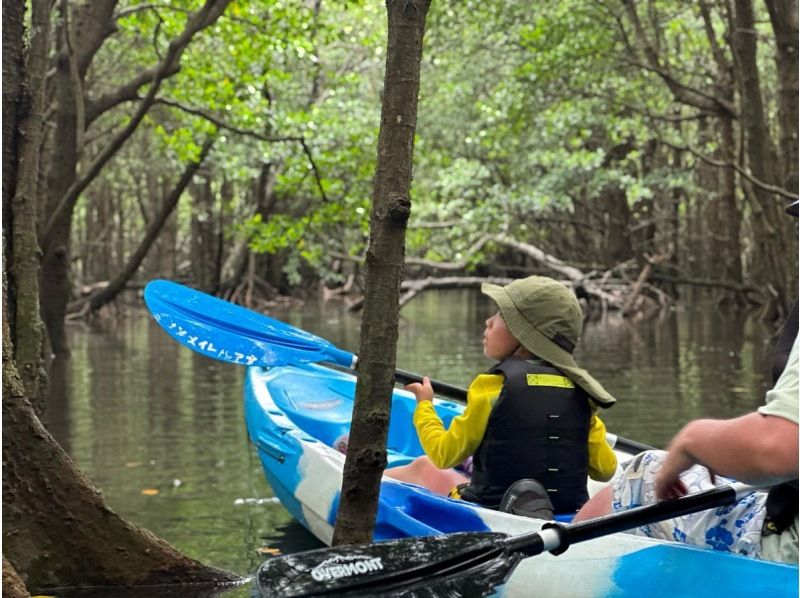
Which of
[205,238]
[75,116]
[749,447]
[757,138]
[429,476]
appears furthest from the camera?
[205,238]

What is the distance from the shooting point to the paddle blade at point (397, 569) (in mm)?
2643

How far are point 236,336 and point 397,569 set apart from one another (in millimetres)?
2562

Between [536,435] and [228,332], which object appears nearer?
[536,435]

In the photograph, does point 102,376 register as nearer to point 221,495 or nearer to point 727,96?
point 221,495

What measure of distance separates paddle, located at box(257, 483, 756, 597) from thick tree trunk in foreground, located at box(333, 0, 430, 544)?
366 mm

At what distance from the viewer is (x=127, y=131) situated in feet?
37.5

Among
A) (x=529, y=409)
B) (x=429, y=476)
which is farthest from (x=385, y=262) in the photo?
(x=429, y=476)

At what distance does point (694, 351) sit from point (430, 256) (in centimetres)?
1106

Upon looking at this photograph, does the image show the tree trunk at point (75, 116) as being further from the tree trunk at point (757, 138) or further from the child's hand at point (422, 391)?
the child's hand at point (422, 391)

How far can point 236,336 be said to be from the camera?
203 inches

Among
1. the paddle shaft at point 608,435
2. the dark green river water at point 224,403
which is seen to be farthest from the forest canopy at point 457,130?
the paddle shaft at point 608,435

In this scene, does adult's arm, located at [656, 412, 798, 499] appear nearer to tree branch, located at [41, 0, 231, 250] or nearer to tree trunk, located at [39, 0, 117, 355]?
tree branch, located at [41, 0, 231, 250]

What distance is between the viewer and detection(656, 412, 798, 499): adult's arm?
2.31m

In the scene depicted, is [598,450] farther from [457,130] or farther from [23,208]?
[457,130]
